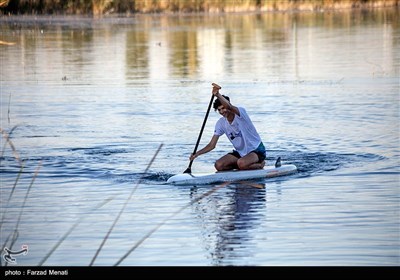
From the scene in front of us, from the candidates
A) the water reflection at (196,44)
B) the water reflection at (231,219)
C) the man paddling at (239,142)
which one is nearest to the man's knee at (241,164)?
the man paddling at (239,142)

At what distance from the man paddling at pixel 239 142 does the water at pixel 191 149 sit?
0.34 m

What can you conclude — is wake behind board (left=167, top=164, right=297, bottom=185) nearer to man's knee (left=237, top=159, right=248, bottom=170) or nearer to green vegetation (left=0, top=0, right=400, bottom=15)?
man's knee (left=237, top=159, right=248, bottom=170)

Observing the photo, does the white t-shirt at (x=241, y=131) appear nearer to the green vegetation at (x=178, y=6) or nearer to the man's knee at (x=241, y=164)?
the man's knee at (x=241, y=164)

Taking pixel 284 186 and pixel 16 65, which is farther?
pixel 16 65

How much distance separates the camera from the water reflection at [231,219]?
10.6 m

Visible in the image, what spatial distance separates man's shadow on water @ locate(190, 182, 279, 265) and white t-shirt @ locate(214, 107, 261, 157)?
1.77 ft

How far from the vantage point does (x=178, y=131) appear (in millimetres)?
19656

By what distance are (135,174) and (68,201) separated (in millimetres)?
2061

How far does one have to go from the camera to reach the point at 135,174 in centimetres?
1525

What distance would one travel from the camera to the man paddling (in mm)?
14383
